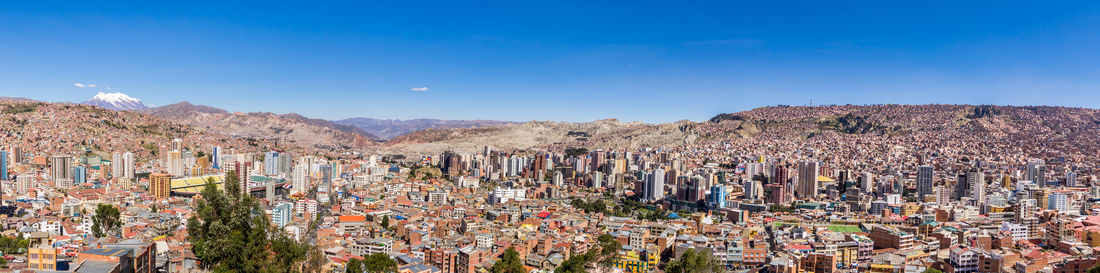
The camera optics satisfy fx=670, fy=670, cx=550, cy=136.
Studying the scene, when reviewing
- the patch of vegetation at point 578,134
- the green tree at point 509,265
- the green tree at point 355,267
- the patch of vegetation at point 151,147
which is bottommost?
the green tree at point 509,265

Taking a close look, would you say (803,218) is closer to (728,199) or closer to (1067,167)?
(728,199)

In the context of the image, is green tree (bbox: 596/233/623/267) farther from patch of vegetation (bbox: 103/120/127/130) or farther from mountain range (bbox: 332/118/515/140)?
mountain range (bbox: 332/118/515/140)

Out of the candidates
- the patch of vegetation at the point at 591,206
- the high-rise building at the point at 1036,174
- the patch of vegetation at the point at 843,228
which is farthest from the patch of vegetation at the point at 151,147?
the high-rise building at the point at 1036,174

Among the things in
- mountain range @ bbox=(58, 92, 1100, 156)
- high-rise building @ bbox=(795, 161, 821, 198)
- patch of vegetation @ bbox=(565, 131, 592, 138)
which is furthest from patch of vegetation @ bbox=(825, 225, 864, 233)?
patch of vegetation @ bbox=(565, 131, 592, 138)

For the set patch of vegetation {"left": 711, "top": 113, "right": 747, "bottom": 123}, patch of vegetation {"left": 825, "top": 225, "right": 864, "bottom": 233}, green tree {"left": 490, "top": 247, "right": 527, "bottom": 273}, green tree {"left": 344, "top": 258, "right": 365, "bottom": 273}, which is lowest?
patch of vegetation {"left": 825, "top": 225, "right": 864, "bottom": 233}

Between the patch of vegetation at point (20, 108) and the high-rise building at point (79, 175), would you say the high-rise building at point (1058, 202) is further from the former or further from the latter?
the patch of vegetation at point (20, 108)

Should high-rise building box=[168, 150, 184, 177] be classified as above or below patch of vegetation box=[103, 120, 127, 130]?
below

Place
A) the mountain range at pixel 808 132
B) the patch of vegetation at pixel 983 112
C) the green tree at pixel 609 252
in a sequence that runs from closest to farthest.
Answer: the green tree at pixel 609 252, the mountain range at pixel 808 132, the patch of vegetation at pixel 983 112
